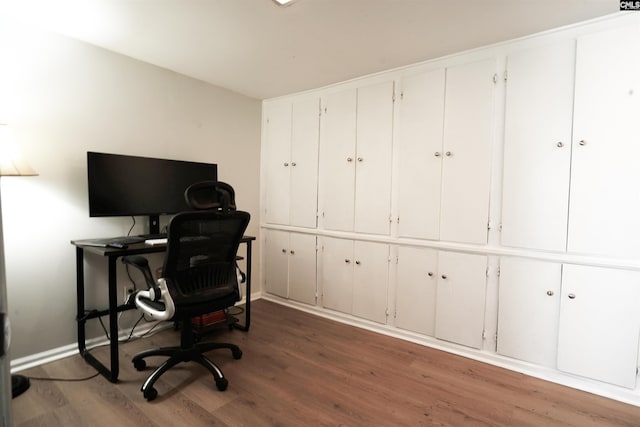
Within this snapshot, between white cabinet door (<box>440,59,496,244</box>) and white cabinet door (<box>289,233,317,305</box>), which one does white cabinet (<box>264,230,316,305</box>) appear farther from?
white cabinet door (<box>440,59,496,244</box>)

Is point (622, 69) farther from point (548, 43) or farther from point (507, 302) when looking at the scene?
point (507, 302)

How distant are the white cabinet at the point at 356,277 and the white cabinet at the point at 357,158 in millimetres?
193

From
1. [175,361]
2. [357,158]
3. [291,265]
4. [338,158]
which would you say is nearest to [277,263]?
[291,265]

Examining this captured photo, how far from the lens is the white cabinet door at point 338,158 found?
10.6 ft

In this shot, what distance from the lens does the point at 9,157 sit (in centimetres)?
188

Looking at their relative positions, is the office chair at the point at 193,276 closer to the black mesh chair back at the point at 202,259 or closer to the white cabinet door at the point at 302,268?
the black mesh chair back at the point at 202,259

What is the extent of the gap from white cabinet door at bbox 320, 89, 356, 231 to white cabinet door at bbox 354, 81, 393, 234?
0.07 meters

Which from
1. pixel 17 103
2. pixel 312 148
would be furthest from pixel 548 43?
pixel 17 103

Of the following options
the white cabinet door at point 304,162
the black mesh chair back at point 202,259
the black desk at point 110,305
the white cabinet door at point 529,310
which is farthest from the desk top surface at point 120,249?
the white cabinet door at point 529,310

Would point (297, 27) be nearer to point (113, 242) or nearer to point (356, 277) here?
point (113, 242)

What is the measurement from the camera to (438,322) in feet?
8.93

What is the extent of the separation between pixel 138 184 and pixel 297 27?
1.74 meters

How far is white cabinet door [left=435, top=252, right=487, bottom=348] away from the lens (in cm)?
254

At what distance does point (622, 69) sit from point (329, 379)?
2789mm
